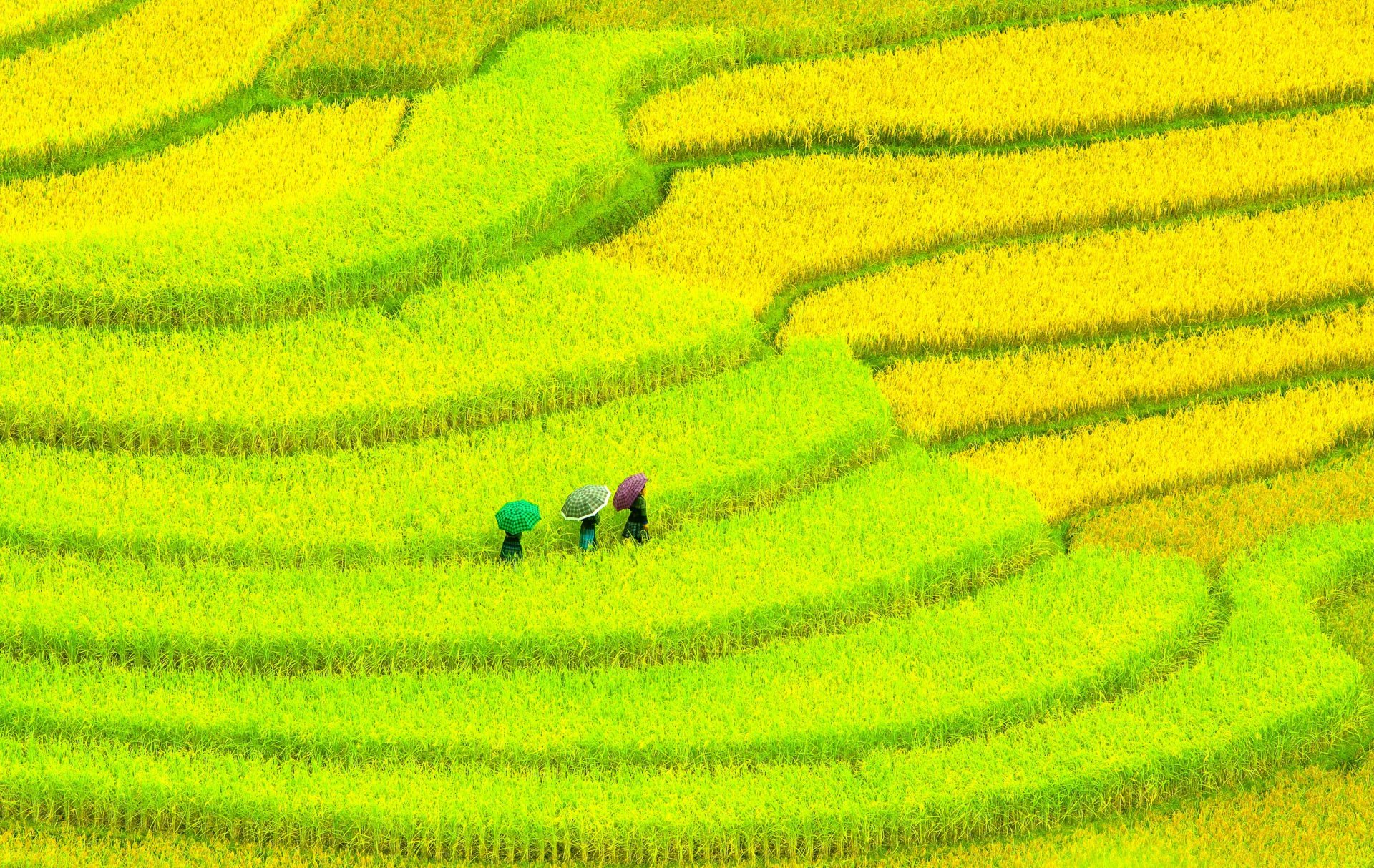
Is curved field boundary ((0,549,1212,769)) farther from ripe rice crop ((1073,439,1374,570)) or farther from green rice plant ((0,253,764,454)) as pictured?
green rice plant ((0,253,764,454))

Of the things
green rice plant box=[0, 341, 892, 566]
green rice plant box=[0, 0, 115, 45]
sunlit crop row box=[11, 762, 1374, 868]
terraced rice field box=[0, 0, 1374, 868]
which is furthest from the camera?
green rice plant box=[0, 0, 115, 45]

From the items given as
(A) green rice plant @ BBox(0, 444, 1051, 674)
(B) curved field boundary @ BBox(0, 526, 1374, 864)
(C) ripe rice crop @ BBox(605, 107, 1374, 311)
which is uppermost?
(C) ripe rice crop @ BBox(605, 107, 1374, 311)

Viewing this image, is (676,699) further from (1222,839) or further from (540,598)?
(1222,839)

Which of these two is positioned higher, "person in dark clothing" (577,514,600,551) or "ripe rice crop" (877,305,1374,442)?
"ripe rice crop" (877,305,1374,442)

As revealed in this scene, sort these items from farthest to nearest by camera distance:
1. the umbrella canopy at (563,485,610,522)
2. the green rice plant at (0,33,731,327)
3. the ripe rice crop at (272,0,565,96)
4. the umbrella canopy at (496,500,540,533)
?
the ripe rice crop at (272,0,565,96)
the green rice plant at (0,33,731,327)
the umbrella canopy at (563,485,610,522)
the umbrella canopy at (496,500,540,533)

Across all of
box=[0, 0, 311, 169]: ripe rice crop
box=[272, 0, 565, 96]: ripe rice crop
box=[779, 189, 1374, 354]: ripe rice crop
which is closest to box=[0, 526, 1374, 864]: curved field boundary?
box=[779, 189, 1374, 354]: ripe rice crop

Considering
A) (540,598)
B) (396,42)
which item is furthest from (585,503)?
(396,42)

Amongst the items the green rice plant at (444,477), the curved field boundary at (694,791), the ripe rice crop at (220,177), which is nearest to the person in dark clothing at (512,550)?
the green rice plant at (444,477)

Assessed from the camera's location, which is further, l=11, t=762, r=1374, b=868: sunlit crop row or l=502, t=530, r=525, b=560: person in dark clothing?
l=502, t=530, r=525, b=560: person in dark clothing
